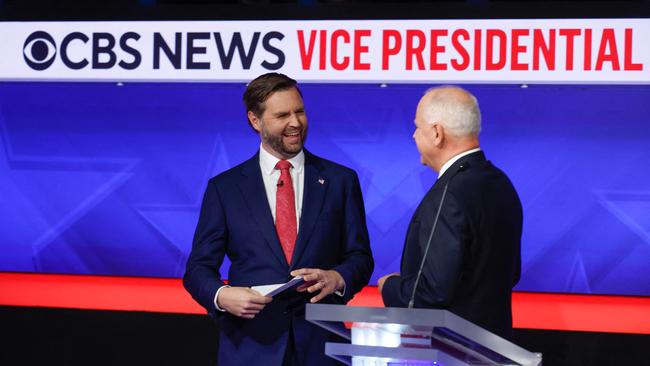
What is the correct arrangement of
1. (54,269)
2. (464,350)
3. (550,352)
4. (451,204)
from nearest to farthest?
(464,350) → (451,204) → (550,352) → (54,269)

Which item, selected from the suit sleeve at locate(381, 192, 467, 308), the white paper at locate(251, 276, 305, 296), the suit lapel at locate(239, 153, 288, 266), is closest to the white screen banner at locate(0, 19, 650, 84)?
the suit lapel at locate(239, 153, 288, 266)

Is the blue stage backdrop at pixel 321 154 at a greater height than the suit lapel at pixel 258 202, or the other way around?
the blue stage backdrop at pixel 321 154

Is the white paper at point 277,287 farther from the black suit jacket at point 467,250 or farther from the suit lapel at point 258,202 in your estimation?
the black suit jacket at point 467,250

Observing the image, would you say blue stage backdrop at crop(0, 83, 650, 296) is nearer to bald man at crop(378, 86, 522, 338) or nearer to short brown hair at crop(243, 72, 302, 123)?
short brown hair at crop(243, 72, 302, 123)

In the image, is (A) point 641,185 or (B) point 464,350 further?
(A) point 641,185

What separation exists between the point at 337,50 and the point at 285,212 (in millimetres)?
1738

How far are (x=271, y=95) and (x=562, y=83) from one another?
189 cm

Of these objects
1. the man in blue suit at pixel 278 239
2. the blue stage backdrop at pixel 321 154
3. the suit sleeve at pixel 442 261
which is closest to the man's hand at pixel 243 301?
the man in blue suit at pixel 278 239

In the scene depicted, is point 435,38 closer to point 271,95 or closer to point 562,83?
point 562,83

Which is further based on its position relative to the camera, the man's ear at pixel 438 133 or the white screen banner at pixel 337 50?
the white screen banner at pixel 337 50

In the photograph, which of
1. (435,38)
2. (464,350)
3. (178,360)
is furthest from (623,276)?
(464,350)

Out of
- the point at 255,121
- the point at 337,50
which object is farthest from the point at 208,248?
the point at 337,50

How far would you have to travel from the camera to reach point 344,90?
199 inches

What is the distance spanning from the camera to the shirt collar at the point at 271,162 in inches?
130
